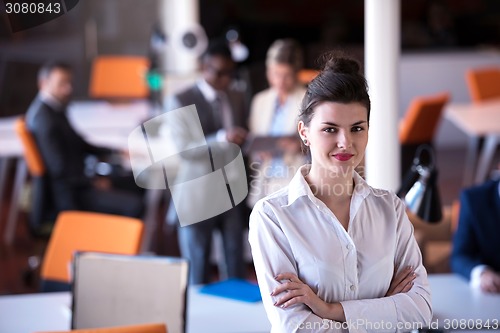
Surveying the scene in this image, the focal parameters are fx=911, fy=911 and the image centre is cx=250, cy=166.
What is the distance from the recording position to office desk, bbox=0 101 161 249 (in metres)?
6.66

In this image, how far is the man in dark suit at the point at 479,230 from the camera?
12.3 ft

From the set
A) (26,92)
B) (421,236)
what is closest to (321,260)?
(421,236)

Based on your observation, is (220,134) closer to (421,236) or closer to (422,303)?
(421,236)

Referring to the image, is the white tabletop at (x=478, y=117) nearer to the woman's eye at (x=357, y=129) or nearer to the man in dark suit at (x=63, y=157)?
the man in dark suit at (x=63, y=157)

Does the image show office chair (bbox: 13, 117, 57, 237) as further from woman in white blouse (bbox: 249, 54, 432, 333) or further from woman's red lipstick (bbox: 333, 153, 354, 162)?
woman's red lipstick (bbox: 333, 153, 354, 162)

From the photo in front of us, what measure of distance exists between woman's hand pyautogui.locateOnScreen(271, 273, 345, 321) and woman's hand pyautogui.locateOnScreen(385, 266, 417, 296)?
0.56ft

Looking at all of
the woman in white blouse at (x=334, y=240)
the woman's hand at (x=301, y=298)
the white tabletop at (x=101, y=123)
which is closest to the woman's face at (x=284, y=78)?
the white tabletop at (x=101, y=123)

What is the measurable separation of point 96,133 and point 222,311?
362 cm

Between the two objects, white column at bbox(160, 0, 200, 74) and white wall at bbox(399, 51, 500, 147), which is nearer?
white column at bbox(160, 0, 200, 74)

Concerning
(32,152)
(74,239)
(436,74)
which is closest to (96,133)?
(32,152)

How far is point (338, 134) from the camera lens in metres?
2.32

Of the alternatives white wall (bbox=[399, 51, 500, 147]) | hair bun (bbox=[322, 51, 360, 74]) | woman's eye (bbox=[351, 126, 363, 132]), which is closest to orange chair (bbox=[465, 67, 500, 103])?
white wall (bbox=[399, 51, 500, 147])

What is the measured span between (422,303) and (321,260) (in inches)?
12.8

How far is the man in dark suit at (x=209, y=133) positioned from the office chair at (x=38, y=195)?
42.8 inches
